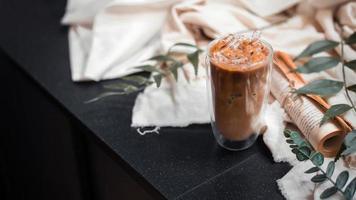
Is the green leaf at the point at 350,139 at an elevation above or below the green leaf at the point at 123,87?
above

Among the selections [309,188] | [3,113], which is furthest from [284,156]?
[3,113]

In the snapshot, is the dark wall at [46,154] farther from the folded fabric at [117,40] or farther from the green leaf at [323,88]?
the green leaf at [323,88]

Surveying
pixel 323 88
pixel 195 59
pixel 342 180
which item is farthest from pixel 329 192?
pixel 195 59

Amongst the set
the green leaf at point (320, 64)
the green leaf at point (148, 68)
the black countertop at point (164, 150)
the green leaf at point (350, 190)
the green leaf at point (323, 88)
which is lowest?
the black countertop at point (164, 150)

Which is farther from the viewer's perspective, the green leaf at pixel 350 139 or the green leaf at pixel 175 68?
the green leaf at pixel 175 68

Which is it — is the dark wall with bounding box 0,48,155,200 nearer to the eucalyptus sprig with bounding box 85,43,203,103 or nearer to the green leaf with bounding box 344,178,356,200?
the eucalyptus sprig with bounding box 85,43,203,103

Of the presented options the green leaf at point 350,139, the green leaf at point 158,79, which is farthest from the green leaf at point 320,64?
the green leaf at point 158,79
